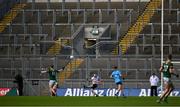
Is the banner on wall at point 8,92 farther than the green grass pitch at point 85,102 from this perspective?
Yes

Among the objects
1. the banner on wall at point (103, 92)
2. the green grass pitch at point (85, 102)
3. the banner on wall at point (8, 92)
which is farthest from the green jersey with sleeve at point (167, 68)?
the banner on wall at point (8, 92)

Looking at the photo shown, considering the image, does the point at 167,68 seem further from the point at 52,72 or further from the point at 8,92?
the point at 8,92

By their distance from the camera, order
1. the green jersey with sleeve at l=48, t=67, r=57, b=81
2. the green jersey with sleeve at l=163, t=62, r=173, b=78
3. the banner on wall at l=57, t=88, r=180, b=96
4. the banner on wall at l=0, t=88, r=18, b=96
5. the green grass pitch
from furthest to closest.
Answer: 1. the banner on wall at l=0, t=88, r=18, b=96
2. the banner on wall at l=57, t=88, r=180, b=96
3. the green jersey with sleeve at l=48, t=67, r=57, b=81
4. the green jersey with sleeve at l=163, t=62, r=173, b=78
5. the green grass pitch

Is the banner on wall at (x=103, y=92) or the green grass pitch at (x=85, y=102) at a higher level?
the green grass pitch at (x=85, y=102)

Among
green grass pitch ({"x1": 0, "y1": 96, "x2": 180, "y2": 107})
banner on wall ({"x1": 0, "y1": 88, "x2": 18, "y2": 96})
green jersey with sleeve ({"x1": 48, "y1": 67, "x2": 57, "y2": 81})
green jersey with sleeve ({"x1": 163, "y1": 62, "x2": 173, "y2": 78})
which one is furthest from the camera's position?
banner on wall ({"x1": 0, "y1": 88, "x2": 18, "y2": 96})

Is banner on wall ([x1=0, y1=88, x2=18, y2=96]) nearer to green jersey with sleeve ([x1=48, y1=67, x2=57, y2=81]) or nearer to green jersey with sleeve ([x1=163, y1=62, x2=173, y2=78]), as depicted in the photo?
green jersey with sleeve ([x1=48, y1=67, x2=57, y2=81])

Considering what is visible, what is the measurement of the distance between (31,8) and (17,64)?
37.4 feet

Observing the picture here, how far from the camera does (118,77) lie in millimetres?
42656

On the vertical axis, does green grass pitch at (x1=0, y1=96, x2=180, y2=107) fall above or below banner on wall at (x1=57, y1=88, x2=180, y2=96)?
above

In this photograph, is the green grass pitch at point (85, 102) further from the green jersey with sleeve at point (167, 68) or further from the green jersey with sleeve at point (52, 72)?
the green jersey with sleeve at point (52, 72)

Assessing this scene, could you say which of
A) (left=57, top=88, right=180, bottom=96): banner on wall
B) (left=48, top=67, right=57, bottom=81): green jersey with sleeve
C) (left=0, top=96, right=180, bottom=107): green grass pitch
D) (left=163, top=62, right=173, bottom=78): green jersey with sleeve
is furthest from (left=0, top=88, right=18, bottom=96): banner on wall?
(left=163, top=62, right=173, bottom=78): green jersey with sleeve

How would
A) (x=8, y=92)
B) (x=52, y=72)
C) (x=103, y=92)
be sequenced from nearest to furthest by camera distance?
(x=52, y=72), (x=103, y=92), (x=8, y=92)

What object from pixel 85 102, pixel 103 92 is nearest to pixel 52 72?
pixel 103 92

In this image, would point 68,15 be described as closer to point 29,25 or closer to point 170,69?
point 29,25
